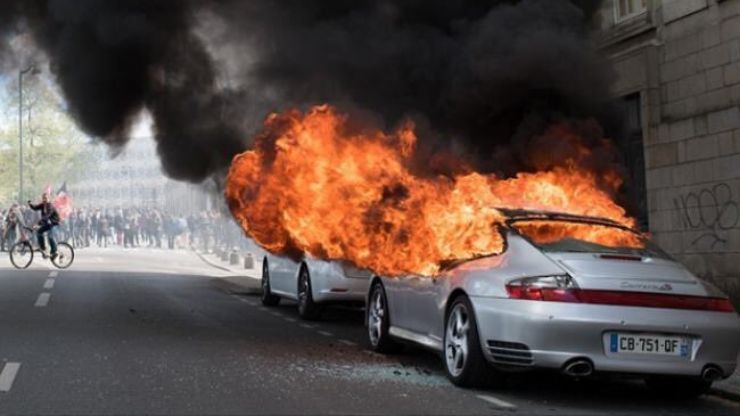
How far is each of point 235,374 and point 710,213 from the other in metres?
8.10

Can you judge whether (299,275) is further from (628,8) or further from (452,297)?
(628,8)

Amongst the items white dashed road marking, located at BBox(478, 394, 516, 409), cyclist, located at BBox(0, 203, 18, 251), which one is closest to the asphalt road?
white dashed road marking, located at BBox(478, 394, 516, 409)

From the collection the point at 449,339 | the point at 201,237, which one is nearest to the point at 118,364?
the point at 449,339

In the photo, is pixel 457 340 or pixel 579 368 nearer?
pixel 579 368

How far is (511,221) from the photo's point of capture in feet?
23.9

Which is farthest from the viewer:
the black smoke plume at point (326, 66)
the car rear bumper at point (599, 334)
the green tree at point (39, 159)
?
the green tree at point (39, 159)

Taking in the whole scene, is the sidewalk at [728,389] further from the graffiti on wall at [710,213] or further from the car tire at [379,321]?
the graffiti on wall at [710,213]

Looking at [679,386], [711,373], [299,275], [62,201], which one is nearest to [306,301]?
[299,275]

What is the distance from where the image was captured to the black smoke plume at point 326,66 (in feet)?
30.8

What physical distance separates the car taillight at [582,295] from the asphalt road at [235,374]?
29.7 inches

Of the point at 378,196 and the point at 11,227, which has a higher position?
the point at 11,227

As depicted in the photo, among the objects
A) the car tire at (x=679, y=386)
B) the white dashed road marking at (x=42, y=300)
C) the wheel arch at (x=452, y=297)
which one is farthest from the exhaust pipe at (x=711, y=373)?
the white dashed road marking at (x=42, y=300)

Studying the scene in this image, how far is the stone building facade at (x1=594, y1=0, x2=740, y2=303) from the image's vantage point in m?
12.9

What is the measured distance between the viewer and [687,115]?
13.9 meters
